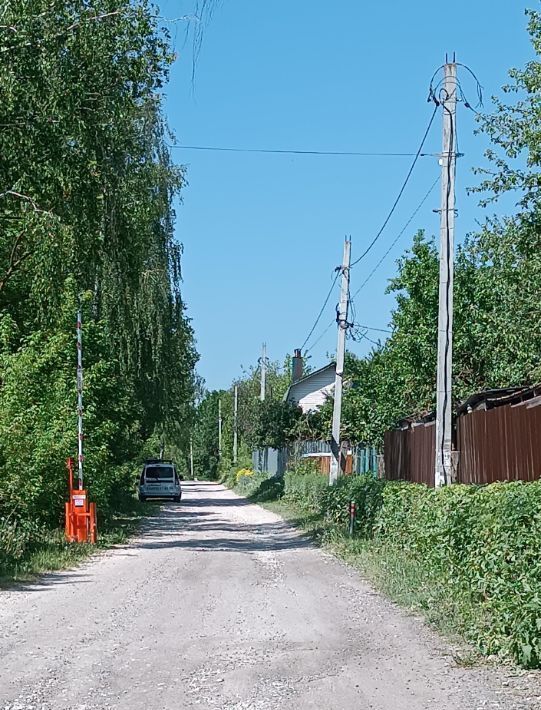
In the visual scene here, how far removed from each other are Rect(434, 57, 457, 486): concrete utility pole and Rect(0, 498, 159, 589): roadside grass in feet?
22.7

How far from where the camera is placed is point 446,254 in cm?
1786

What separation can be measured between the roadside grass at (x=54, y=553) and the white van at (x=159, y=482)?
19.4 m

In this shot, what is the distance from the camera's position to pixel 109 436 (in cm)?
2666

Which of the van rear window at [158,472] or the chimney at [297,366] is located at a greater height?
the chimney at [297,366]

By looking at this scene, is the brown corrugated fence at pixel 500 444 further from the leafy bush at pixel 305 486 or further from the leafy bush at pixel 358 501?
the leafy bush at pixel 305 486

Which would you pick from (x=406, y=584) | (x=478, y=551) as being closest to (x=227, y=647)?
(x=478, y=551)

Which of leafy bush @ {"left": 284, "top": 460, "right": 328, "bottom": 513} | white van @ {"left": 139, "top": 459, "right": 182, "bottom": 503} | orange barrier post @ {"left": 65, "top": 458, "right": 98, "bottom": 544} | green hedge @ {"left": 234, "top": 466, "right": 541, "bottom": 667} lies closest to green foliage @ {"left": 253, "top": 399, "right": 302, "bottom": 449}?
leafy bush @ {"left": 284, "top": 460, "right": 328, "bottom": 513}

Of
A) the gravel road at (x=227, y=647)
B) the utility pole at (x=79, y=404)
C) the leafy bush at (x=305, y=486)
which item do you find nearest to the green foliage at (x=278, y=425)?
the leafy bush at (x=305, y=486)

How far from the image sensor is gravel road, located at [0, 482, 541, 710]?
8102 mm

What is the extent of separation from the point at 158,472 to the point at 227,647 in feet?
132

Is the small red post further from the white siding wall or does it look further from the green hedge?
the white siding wall

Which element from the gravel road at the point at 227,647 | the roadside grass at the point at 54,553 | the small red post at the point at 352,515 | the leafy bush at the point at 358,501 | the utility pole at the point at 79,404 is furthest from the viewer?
the utility pole at the point at 79,404

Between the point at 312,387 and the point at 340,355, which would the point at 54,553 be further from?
the point at 312,387

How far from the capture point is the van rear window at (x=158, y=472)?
5006cm
